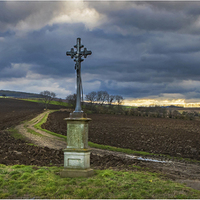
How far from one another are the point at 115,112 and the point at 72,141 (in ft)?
243

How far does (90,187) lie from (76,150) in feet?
5.79

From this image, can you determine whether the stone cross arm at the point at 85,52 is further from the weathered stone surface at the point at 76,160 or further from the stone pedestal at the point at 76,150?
the weathered stone surface at the point at 76,160

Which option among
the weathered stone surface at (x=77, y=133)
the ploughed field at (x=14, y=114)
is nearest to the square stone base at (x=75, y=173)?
the weathered stone surface at (x=77, y=133)

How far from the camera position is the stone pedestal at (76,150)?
898cm

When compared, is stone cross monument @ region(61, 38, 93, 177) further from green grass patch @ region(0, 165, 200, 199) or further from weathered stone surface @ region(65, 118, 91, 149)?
green grass patch @ region(0, 165, 200, 199)

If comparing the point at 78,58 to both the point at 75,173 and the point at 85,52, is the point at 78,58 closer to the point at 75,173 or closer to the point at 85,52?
the point at 85,52

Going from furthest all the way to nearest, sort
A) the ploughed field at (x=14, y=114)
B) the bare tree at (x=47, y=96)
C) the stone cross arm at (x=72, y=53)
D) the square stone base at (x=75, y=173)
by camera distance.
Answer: the bare tree at (x=47, y=96) → the ploughed field at (x=14, y=114) → the stone cross arm at (x=72, y=53) → the square stone base at (x=75, y=173)

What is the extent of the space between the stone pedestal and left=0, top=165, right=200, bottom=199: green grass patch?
428mm

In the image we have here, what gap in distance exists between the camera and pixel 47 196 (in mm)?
6930

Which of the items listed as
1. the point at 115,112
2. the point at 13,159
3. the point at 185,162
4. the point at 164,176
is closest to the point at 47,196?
the point at 164,176

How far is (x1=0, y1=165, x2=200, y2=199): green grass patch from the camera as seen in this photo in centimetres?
692

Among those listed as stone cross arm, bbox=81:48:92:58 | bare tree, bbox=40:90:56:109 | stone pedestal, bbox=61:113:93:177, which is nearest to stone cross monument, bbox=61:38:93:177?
stone pedestal, bbox=61:113:93:177

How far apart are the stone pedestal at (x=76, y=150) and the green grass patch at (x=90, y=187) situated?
428 mm

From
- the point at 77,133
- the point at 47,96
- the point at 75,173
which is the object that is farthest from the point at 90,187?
the point at 47,96
